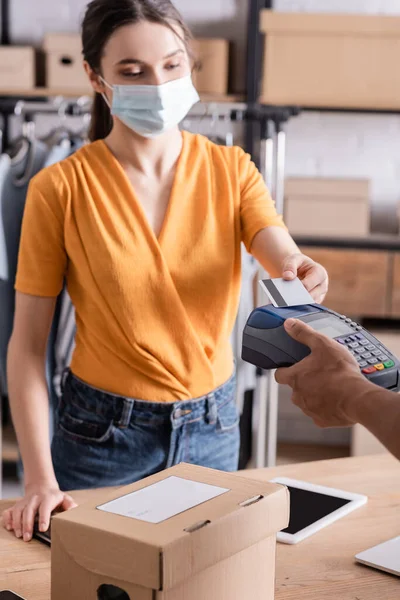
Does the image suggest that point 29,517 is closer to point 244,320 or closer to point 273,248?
point 273,248

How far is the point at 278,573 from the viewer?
1015 mm

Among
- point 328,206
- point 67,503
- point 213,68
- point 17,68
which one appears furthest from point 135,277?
point 17,68

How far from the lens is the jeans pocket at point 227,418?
4.63 feet

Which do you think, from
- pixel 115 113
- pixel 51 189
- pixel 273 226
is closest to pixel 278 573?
pixel 273 226

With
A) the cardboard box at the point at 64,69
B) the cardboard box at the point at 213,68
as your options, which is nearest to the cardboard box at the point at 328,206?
the cardboard box at the point at 213,68

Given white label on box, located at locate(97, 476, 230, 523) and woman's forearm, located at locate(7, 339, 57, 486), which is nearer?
white label on box, located at locate(97, 476, 230, 523)

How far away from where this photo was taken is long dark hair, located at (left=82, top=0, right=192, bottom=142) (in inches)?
53.0

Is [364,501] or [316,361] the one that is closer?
[316,361]

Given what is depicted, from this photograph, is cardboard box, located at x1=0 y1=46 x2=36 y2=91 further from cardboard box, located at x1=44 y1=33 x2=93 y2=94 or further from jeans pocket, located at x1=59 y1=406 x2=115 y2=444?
jeans pocket, located at x1=59 y1=406 x2=115 y2=444

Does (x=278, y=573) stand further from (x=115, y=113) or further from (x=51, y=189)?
(x=115, y=113)

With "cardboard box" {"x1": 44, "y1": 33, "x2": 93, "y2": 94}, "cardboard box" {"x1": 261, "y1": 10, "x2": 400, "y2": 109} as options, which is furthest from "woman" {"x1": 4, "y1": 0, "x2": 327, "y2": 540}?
"cardboard box" {"x1": 44, "y1": 33, "x2": 93, "y2": 94}

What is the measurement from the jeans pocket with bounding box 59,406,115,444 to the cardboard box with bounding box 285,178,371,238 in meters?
1.54

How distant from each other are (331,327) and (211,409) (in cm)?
41

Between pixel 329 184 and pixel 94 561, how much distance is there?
215cm
